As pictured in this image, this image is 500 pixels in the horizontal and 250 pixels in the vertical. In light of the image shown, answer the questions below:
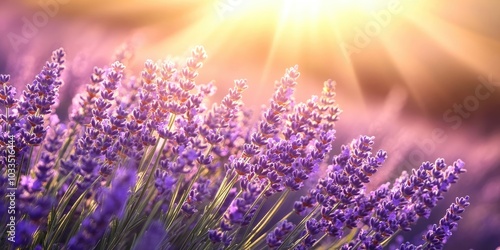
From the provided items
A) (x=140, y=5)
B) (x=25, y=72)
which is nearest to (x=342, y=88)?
(x=140, y=5)

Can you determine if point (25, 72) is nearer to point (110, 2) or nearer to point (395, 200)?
point (395, 200)

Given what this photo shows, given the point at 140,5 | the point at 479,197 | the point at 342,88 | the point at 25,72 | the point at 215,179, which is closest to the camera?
the point at 215,179

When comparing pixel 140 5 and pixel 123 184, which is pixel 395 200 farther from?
pixel 140 5

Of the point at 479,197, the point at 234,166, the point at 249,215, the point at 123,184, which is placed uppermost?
the point at 479,197

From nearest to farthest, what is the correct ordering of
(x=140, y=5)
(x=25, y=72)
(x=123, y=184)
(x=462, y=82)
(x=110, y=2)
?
(x=123, y=184), (x=25, y=72), (x=110, y=2), (x=140, y=5), (x=462, y=82)

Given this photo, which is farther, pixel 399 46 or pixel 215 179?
pixel 399 46

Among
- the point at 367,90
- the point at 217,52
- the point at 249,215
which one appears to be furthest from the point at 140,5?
the point at 249,215

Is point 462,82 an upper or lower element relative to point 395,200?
upper

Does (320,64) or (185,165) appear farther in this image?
(320,64)

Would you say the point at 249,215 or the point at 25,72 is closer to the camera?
the point at 249,215
